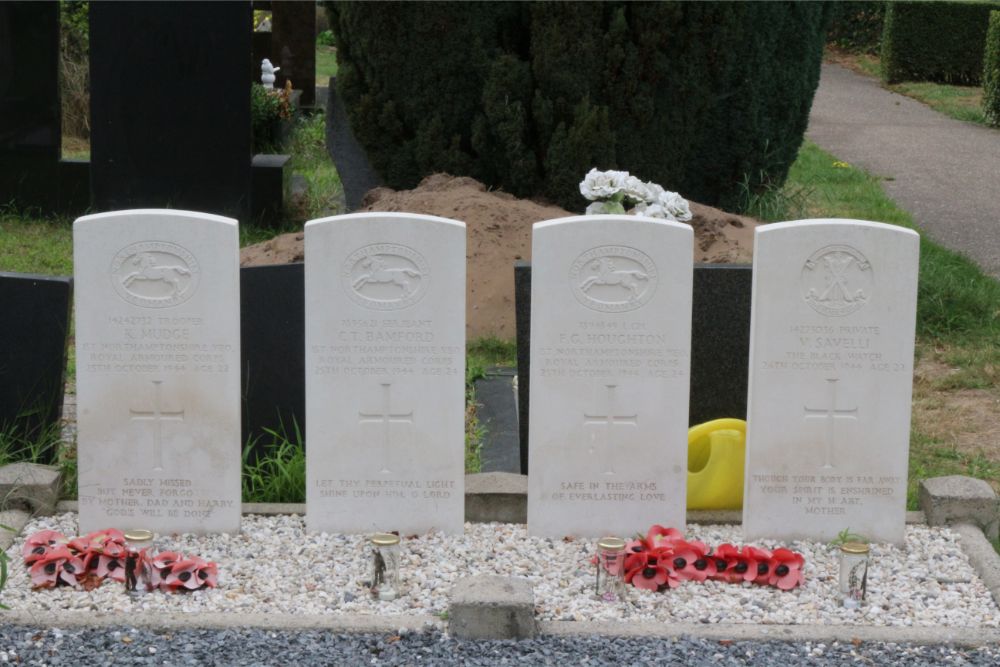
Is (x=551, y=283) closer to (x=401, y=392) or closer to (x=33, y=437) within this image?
(x=401, y=392)

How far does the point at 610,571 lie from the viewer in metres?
4.11

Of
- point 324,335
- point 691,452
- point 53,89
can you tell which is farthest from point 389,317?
point 53,89

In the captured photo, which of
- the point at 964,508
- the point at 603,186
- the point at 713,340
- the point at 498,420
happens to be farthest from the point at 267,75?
the point at 964,508

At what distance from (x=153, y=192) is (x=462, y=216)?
119 inches

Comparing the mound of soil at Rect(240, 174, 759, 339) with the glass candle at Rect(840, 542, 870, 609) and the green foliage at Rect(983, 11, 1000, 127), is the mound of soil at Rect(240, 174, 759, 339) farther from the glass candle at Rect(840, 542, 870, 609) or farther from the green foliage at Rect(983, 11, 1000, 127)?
the green foliage at Rect(983, 11, 1000, 127)

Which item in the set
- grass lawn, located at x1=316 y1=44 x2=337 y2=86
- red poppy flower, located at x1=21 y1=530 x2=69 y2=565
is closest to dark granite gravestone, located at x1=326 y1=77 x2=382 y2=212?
red poppy flower, located at x1=21 y1=530 x2=69 y2=565

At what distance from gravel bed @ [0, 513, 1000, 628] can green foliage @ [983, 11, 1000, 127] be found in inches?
532

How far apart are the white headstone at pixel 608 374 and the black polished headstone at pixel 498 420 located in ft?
2.43

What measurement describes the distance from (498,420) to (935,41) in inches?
681

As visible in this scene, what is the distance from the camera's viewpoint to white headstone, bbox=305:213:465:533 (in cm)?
447

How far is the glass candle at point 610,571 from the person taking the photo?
4082 millimetres

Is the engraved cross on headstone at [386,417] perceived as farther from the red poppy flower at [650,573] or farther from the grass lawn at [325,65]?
the grass lawn at [325,65]

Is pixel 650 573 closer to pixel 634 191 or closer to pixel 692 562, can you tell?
pixel 692 562

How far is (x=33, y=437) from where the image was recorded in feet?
17.0
